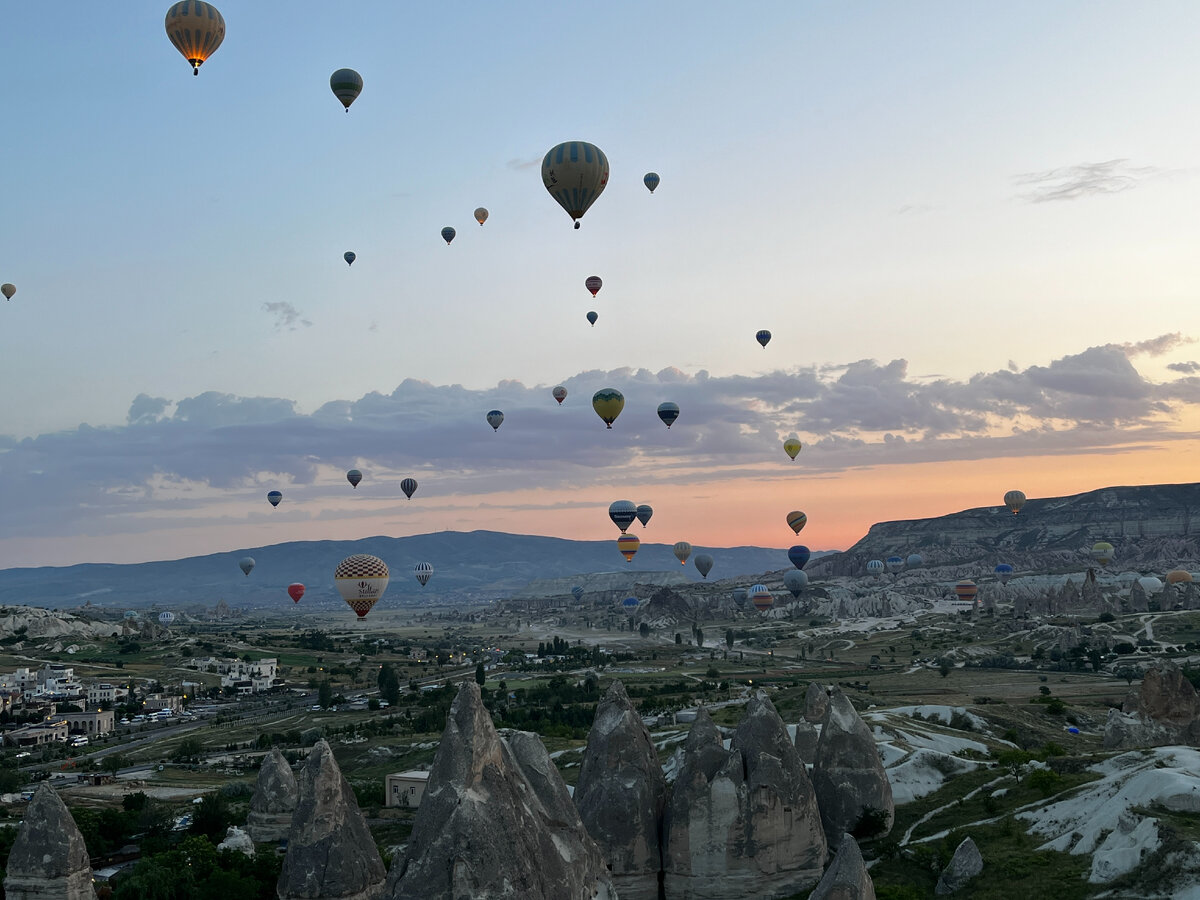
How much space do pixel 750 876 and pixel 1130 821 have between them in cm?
1403

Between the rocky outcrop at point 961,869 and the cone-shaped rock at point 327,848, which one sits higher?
the cone-shaped rock at point 327,848

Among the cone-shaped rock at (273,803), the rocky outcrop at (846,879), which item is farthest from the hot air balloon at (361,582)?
the rocky outcrop at (846,879)

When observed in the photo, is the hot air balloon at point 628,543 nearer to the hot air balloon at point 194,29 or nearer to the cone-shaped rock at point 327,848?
the hot air balloon at point 194,29

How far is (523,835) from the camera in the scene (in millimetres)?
25391

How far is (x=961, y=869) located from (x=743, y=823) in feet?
30.4

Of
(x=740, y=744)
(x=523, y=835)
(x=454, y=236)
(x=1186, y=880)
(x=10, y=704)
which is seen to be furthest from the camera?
(x=10, y=704)

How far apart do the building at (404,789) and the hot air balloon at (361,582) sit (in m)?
15.5

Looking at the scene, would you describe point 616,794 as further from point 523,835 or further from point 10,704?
point 10,704

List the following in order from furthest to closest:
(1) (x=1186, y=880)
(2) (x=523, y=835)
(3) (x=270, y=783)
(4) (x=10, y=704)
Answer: (4) (x=10, y=704) → (3) (x=270, y=783) → (1) (x=1186, y=880) → (2) (x=523, y=835)

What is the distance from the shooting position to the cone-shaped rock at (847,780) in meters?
46.0

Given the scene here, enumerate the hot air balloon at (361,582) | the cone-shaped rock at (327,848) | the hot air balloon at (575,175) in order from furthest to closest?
the hot air balloon at (361,582) < the hot air balloon at (575,175) < the cone-shaped rock at (327,848)

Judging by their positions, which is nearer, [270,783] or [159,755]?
[270,783]

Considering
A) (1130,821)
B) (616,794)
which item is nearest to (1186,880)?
(1130,821)

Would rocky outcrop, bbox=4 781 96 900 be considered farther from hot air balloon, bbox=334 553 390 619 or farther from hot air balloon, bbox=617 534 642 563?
hot air balloon, bbox=617 534 642 563
